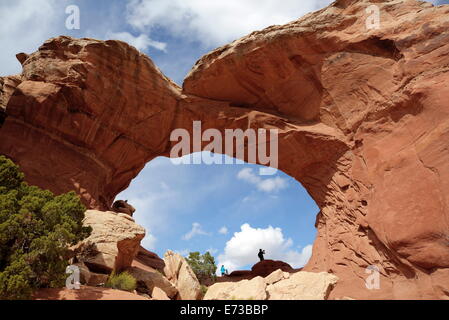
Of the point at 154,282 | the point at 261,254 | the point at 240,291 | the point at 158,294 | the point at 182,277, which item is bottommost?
the point at 158,294

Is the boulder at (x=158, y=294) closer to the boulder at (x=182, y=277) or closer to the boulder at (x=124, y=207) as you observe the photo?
the boulder at (x=182, y=277)

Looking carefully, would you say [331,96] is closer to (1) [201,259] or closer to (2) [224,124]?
(2) [224,124]

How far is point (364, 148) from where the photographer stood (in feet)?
50.6

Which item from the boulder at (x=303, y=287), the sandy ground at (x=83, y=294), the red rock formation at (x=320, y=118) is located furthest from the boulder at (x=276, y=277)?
the red rock formation at (x=320, y=118)

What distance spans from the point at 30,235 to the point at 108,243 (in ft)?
12.5

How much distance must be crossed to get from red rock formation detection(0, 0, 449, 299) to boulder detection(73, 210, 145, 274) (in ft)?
15.1

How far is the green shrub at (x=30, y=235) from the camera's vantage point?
27.9 feet

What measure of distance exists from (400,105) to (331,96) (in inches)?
149

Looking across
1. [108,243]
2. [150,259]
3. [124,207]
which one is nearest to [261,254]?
[150,259]

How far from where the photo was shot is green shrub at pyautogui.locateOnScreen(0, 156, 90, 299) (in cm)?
850

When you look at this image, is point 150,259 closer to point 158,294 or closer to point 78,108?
point 158,294

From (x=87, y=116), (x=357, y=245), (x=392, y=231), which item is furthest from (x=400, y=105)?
(x=87, y=116)

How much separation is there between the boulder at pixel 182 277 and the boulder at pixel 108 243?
213 centimetres

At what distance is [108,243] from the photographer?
13008 mm
